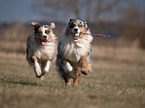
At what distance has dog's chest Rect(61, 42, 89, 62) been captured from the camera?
633 cm

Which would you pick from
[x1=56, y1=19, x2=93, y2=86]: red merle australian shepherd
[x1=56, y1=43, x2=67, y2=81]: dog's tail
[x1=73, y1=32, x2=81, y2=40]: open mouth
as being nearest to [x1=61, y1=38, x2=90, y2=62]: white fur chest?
[x1=56, y1=19, x2=93, y2=86]: red merle australian shepherd

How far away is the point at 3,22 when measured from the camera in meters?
27.6

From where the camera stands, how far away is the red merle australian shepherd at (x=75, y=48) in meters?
6.29

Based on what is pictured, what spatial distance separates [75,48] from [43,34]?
1.13m

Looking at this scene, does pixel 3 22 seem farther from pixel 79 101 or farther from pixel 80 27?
pixel 79 101

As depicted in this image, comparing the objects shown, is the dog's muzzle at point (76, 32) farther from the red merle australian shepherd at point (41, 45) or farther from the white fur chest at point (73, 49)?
the red merle australian shepherd at point (41, 45)

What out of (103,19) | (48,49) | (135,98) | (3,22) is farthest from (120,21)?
(135,98)

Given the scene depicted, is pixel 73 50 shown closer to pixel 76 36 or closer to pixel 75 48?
pixel 75 48

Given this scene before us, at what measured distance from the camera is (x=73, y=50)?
6.33m

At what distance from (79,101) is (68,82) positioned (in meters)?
2.76

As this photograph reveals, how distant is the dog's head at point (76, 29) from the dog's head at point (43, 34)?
84 centimetres

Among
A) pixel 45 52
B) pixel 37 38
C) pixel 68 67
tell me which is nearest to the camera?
pixel 68 67

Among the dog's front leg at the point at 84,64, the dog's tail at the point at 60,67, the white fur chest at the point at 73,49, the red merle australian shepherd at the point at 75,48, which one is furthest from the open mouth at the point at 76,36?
the dog's tail at the point at 60,67

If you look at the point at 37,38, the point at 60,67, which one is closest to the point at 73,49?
the point at 60,67
